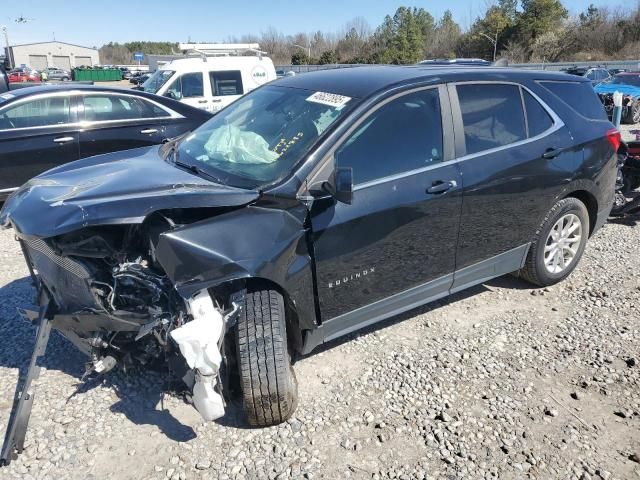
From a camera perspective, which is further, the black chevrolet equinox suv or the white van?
the white van

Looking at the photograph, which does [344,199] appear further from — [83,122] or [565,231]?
[83,122]

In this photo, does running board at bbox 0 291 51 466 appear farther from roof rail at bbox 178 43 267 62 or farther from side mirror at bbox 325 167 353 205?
roof rail at bbox 178 43 267 62

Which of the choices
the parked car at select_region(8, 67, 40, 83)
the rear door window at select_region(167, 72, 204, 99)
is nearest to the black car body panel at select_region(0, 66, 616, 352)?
the rear door window at select_region(167, 72, 204, 99)

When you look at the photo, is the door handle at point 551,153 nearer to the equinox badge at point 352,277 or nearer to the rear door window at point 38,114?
the equinox badge at point 352,277

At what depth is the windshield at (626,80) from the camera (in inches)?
613

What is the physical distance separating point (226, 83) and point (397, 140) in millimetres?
9162

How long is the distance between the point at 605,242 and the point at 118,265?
511 centimetres

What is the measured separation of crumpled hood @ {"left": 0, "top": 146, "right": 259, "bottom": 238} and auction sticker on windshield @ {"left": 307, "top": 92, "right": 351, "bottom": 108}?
2.75 feet

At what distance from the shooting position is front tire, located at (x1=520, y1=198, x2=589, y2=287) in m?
4.15

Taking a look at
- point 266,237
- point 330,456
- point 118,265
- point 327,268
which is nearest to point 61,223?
point 118,265

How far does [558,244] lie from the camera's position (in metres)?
4.36

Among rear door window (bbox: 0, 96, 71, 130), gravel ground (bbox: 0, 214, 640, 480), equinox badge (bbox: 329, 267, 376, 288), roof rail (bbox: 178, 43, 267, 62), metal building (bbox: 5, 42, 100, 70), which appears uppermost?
metal building (bbox: 5, 42, 100, 70)

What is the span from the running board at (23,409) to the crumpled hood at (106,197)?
568 mm

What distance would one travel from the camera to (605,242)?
18.4 feet
